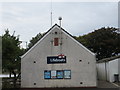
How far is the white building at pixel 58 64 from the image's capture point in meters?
22.8

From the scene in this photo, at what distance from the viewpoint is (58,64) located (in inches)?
908

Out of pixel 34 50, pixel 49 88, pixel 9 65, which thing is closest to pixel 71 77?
pixel 49 88

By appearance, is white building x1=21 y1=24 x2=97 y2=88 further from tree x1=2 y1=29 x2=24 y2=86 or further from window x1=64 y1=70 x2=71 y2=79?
tree x1=2 y1=29 x2=24 y2=86

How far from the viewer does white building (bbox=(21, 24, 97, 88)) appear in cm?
2277

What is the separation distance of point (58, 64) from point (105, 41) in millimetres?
27598

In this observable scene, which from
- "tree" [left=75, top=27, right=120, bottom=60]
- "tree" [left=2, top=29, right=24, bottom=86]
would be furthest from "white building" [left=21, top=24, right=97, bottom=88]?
"tree" [left=75, top=27, right=120, bottom=60]

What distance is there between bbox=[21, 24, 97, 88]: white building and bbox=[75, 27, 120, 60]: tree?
26322 mm

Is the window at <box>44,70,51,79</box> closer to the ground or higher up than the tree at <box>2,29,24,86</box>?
closer to the ground

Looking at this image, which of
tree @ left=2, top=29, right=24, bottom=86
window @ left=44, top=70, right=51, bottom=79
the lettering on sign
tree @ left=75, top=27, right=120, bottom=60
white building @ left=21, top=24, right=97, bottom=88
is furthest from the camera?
tree @ left=75, top=27, right=120, bottom=60

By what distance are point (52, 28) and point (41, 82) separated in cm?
553

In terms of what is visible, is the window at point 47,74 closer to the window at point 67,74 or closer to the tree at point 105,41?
the window at point 67,74

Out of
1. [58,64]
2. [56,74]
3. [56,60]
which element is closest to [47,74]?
[56,74]

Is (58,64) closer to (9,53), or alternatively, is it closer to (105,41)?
(9,53)

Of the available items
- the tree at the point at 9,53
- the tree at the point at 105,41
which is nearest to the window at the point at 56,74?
the tree at the point at 9,53
